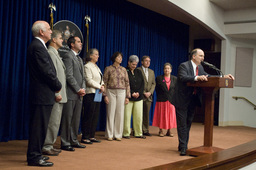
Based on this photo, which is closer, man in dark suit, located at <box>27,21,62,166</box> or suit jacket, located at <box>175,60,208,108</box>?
man in dark suit, located at <box>27,21,62,166</box>

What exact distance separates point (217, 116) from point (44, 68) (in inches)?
275

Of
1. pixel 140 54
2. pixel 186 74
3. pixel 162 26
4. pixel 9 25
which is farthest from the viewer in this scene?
pixel 162 26

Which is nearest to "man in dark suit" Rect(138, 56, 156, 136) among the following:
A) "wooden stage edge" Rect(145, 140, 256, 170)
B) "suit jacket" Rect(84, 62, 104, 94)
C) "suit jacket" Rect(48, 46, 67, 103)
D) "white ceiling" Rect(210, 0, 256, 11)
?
"suit jacket" Rect(84, 62, 104, 94)

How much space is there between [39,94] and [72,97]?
1.00m

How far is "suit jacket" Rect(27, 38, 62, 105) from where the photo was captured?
310cm

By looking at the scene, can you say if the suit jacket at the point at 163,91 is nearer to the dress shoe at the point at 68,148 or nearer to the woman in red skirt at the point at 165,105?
the woman in red skirt at the point at 165,105

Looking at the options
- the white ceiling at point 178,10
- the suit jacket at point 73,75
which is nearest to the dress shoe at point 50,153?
the suit jacket at point 73,75

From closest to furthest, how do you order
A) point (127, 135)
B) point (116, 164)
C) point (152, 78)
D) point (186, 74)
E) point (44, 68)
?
point (44, 68), point (116, 164), point (186, 74), point (127, 135), point (152, 78)

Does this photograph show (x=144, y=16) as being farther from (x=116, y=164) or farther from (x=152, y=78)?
(x=116, y=164)

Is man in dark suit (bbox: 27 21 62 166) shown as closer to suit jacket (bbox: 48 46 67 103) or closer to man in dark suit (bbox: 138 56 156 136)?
suit jacket (bbox: 48 46 67 103)

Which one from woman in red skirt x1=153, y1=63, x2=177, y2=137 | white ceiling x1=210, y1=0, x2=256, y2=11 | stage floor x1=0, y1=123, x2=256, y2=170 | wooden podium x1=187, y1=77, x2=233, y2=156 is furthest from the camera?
white ceiling x1=210, y1=0, x2=256, y2=11

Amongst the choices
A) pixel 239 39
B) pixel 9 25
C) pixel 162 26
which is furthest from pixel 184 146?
pixel 239 39

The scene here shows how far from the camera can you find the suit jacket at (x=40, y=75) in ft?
10.2

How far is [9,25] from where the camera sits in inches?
189
